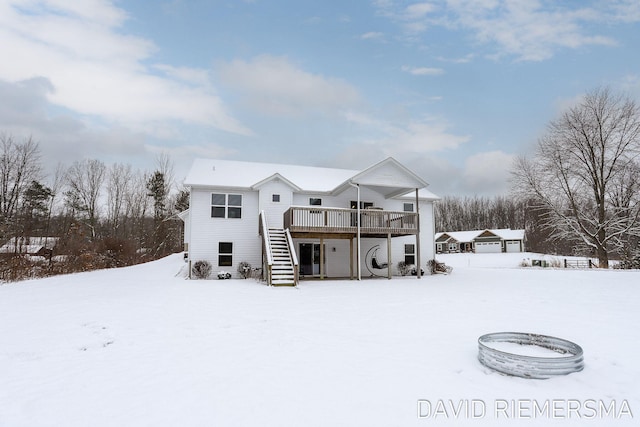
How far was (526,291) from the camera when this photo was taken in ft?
41.3

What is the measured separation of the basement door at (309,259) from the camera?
18.6 m

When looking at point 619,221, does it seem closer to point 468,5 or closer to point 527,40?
point 527,40

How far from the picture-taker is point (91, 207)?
33094 millimetres

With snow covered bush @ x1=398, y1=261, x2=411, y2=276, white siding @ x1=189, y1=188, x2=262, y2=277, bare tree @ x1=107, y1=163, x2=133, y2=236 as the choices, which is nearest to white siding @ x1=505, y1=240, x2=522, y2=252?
snow covered bush @ x1=398, y1=261, x2=411, y2=276

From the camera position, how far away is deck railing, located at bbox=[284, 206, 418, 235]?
1598 cm

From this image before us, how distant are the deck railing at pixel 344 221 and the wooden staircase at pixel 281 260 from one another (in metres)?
0.66

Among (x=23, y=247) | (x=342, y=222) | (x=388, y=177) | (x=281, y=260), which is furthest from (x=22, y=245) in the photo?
(x=388, y=177)

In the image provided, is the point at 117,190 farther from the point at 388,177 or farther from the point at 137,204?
the point at 388,177

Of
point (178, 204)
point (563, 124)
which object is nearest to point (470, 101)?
point (563, 124)

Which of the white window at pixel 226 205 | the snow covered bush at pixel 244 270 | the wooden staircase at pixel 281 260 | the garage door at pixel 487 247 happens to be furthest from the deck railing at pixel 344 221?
the garage door at pixel 487 247

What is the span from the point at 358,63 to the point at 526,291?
14.2 meters

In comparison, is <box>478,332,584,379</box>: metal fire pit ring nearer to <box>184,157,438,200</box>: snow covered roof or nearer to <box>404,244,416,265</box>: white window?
<box>184,157,438,200</box>: snow covered roof

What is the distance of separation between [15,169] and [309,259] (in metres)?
25.2

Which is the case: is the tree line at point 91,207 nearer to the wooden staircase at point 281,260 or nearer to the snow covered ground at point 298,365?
the wooden staircase at point 281,260
